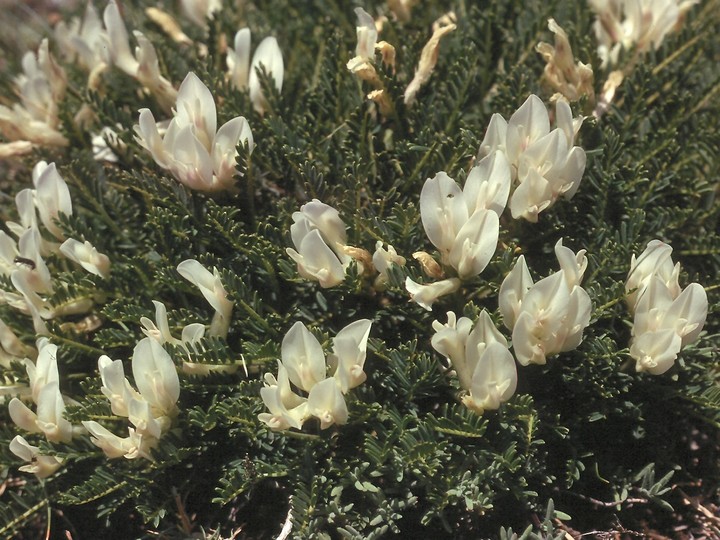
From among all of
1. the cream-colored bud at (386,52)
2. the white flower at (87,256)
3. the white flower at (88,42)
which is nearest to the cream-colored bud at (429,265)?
the cream-colored bud at (386,52)

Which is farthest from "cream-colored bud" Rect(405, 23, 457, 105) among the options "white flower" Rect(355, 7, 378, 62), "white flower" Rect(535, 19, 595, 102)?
"white flower" Rect(535, 19, 595, 102)

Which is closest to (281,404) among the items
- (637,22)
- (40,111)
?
(40,111)

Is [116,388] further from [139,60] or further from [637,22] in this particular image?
[637,22]

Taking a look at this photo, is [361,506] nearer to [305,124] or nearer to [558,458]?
[558,458]

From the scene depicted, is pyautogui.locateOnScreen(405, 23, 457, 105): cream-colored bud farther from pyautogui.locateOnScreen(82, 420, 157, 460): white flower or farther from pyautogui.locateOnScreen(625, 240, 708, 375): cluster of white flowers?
pyautogui.locateOnScreen(82, 420, 157, 460): white flower

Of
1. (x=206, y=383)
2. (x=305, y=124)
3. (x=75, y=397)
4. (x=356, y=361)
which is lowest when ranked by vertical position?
(x=75, y=397)

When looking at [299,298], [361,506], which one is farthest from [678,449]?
[299,298]
